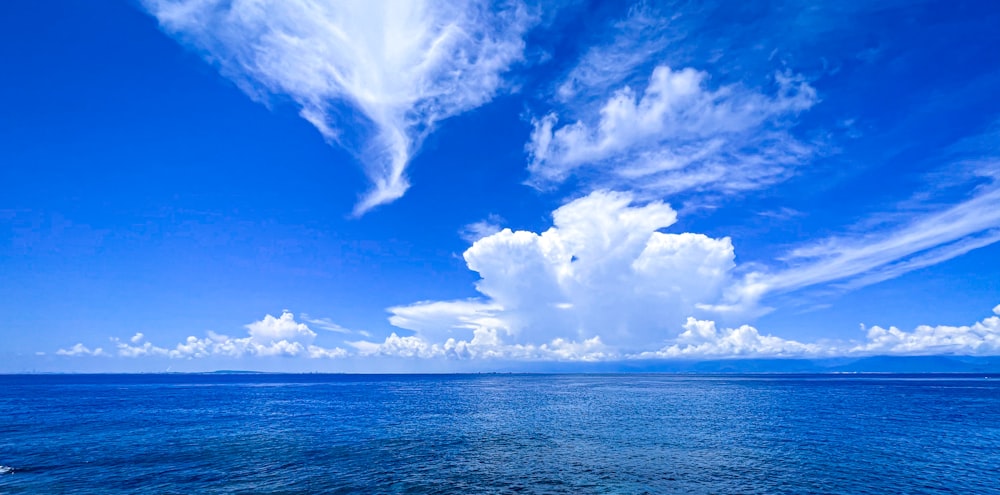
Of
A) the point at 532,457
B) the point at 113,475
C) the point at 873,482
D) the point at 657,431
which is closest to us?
the point at 873,482

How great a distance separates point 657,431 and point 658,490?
102 feet

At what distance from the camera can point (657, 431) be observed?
67062mm

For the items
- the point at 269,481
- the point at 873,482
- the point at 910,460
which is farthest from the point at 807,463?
the point at 269,481

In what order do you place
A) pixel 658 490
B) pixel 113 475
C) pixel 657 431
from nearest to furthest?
pixel 658 490 → pixel 113 475 → pixel 657 431

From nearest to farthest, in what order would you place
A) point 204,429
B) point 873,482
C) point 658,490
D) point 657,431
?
point 658,490, point 873,482, point 657,431, point 204,429

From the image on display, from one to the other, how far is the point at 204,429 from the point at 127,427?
13425 mm

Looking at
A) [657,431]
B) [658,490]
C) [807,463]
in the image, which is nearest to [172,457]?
[658,490]

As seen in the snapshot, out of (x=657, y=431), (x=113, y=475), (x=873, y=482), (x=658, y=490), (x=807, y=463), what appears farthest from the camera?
(x=657, y=431)

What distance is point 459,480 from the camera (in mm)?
41938

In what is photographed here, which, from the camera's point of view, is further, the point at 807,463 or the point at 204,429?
the point at 204,429

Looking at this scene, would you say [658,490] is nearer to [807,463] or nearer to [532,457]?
[532,457]

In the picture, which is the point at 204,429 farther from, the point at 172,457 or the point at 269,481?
the point at 269,481

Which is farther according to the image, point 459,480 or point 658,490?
point 459,480

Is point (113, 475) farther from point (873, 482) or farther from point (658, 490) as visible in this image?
point (873, 482)
